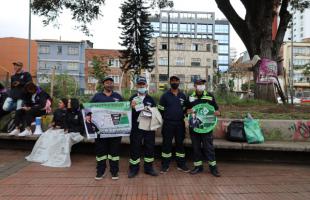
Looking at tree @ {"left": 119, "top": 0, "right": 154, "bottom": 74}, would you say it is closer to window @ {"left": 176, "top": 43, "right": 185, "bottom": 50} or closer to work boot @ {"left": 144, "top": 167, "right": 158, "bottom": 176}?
window @ {"left": 176, "top": 43, "right": 185, "bottom": 50}

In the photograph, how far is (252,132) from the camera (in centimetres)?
897

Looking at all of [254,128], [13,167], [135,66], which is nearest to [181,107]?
[254,128]

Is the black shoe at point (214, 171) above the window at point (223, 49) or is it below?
below

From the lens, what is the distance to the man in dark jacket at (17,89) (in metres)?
10.5

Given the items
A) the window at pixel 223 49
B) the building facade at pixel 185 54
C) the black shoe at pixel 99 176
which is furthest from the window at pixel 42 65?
the window at pixel 223 49

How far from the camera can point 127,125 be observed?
8055mm

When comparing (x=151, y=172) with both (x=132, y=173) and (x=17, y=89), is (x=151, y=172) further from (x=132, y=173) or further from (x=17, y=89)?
(x=17, y=89)

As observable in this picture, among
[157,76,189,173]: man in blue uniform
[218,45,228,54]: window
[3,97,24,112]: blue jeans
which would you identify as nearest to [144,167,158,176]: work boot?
[157,76,189,173]: man in blue uniform

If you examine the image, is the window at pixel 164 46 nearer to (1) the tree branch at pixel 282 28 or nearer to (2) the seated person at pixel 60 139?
(1) the tree branch at pixel 282 28

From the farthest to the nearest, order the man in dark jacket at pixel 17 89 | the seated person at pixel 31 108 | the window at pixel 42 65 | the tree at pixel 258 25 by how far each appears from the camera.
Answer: the window at pixel 42 65, the tree at pixel 258 25, the man in dark jacket at pixel 17 89, the seated person at pixel 31 108

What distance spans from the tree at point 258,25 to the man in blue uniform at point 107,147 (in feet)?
26.1

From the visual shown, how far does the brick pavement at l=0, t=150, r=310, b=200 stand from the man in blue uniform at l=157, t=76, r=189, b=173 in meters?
0.41

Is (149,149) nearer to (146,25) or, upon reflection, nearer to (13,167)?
(13,167)

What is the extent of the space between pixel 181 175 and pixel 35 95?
15.1 feet
